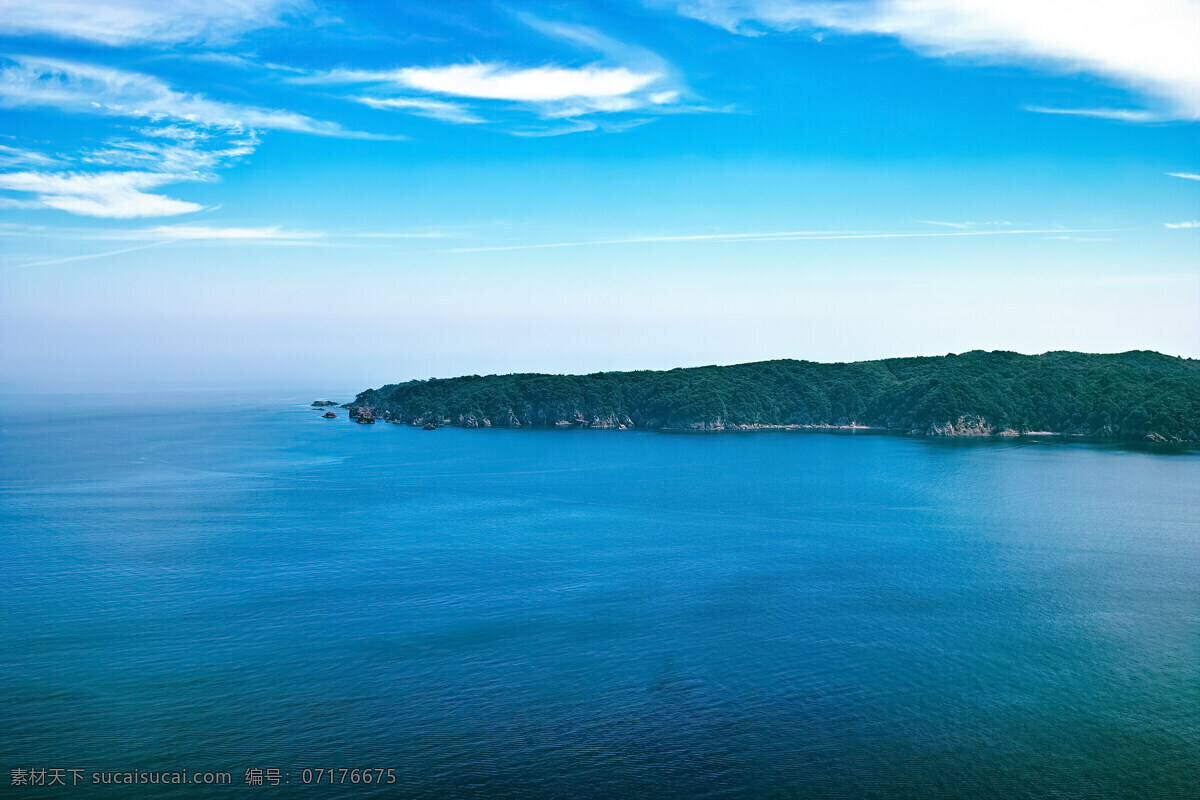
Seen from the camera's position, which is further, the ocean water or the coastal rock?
the coastal rock

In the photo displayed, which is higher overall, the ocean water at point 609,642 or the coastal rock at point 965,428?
the coastal rock at point 965,428

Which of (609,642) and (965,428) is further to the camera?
(965,428)

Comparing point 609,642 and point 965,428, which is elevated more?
point 965,428

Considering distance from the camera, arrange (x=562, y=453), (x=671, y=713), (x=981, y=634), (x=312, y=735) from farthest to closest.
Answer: (x=562, y=453)
(x=981, y=634)
(x=671, y=713)
(x=312, y=735)

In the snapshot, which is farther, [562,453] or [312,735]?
[562,453]

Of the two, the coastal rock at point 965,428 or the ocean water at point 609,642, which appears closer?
the ocean water at point 609,642

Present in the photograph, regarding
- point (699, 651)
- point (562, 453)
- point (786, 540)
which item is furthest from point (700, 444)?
point (699, 651)

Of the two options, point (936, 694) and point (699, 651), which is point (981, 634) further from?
point (699, 651)

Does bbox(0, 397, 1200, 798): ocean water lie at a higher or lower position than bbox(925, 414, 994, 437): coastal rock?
lower
